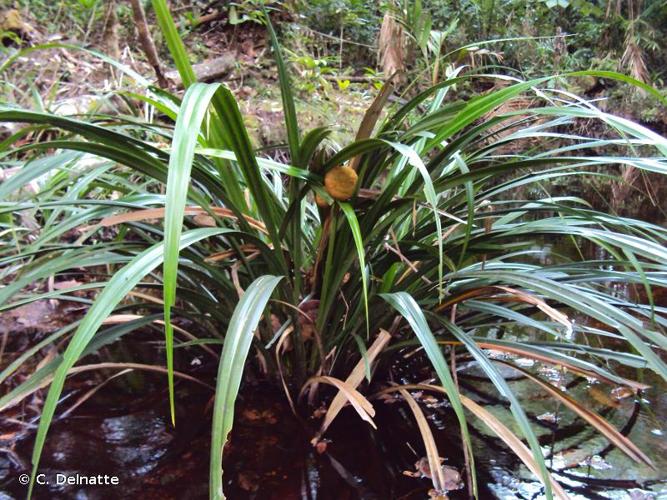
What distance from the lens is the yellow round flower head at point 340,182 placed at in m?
0.71

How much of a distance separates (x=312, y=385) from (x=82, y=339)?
1.62ft

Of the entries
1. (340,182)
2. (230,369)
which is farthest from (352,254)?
(230,369)

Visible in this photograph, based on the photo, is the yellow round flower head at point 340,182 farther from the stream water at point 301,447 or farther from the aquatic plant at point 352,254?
the stream water at point 301,447

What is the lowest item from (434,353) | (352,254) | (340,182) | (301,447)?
(301,447)

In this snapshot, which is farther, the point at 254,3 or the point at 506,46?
the point at 506,46

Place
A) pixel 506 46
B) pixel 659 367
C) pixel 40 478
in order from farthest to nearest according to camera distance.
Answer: pixel 506 46
pixel 40 478
pixel 659 367

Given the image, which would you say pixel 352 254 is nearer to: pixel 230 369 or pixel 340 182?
pixel 340 182

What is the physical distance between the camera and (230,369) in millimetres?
493

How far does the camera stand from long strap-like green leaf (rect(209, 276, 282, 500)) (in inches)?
16.9

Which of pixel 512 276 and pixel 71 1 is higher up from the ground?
pixel 71 1

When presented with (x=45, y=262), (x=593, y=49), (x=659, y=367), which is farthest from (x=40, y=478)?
(x=593, y=49)

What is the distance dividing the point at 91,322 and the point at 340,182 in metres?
0.40

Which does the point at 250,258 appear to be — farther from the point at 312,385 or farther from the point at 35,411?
the point at 35,411

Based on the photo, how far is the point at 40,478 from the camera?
721 mm
